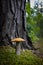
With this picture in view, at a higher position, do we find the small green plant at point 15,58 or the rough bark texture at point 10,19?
the rough bark texture at point 10,19

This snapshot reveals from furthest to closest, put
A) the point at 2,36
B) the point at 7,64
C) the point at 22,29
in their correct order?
the point at 22,29 → the point at 2,36 → the point at 7,64

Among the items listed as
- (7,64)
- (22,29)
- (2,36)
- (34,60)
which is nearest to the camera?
(7,64)

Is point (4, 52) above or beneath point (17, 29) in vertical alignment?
beneath

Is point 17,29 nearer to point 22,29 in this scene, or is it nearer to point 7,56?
point 22,29

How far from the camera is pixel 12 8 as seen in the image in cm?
365

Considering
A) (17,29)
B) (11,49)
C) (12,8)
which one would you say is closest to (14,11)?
(12,8)

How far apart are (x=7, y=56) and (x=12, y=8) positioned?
91 cm

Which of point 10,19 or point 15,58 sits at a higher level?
point 10,19

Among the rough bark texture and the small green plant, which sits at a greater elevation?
the rough bark texture

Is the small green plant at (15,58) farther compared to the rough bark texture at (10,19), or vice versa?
the rough bark texture at (10,19)

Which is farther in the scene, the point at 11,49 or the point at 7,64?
the point at 11,49

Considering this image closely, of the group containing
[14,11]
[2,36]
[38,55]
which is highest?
[14,11]

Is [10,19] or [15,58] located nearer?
[15,58]

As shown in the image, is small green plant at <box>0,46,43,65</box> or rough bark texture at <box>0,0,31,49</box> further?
rough bark texture at <box>0,0,31,49</box>
